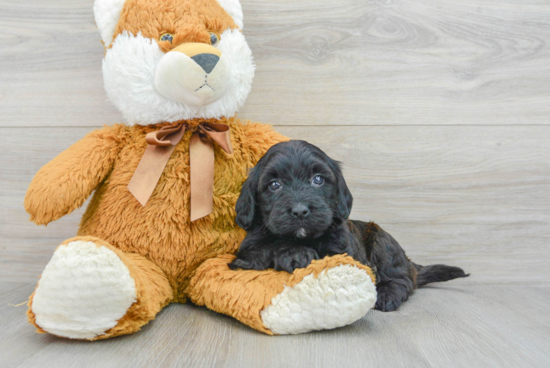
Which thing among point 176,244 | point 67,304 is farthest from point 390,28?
point 67,304

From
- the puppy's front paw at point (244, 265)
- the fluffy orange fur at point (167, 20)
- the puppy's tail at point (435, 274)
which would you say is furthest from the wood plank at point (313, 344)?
the fluffy orange fur at point (167, 20)

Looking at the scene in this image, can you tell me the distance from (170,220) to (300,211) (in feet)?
1.52

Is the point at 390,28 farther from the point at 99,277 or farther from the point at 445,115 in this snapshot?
the point at 99,277

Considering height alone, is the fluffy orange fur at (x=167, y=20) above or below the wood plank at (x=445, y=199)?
above

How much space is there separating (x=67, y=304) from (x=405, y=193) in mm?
1421

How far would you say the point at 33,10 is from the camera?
1821 millimetres

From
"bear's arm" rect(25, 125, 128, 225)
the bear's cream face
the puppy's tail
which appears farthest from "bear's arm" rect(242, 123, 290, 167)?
the puppy's tail

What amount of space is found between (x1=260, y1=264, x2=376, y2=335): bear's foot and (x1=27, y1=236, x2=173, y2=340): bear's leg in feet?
1.18

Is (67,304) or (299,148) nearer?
(67,304)

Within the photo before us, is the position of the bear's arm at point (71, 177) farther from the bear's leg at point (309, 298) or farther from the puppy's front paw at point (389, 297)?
the puppy's front paw at point (389, 297)

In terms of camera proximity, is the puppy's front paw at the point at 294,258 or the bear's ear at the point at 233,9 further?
the bear's ear at the point at 233,9

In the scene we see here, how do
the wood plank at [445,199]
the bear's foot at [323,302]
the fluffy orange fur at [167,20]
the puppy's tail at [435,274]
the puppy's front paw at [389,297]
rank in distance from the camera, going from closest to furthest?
the bear's foot at [323,302]
the fluffy orange fur at [167,20]
the puppy's front paw at [389,297]
the puppy's tail at [435,274]
the wood plank at [445,199]

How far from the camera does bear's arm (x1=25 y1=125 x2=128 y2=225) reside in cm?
132

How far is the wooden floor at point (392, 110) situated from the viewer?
1846mm
